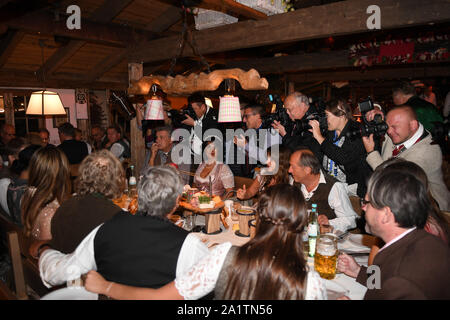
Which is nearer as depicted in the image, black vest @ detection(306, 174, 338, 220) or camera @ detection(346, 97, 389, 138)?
black vest @ detection(306, 174, 338, 220)

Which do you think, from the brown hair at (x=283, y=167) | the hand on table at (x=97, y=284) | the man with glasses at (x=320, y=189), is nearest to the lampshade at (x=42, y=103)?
the brown hair at (x=283, y=167)

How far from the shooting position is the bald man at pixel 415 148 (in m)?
2.69

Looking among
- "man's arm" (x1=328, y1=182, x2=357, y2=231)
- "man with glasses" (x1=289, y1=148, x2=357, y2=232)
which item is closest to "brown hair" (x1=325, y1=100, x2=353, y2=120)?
"man with glasses" (x1=289, y1=148, x2=357, y2=232)

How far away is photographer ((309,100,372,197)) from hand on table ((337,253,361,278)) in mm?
1358

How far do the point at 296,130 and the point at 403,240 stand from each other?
7.64 feet

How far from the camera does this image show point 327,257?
164 centimetres

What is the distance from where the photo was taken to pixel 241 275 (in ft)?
3.68

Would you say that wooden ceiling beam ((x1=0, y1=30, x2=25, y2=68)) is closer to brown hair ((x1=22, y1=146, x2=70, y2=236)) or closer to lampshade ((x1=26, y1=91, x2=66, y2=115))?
lampshade ((x1=26, y1=91, x2=66, y2=115))

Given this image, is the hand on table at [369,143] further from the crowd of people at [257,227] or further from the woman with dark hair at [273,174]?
the woman with dark hair at [273,174]

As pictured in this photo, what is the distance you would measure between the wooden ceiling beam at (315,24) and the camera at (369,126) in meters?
0.74

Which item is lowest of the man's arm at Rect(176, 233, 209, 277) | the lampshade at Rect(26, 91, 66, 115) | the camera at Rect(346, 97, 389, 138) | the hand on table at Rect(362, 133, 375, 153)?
the man's arm at Rect(176, 233, 209, 277)

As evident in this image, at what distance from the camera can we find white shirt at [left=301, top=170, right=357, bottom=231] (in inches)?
93.1

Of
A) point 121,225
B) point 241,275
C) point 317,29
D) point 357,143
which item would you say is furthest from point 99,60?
point 241,275
